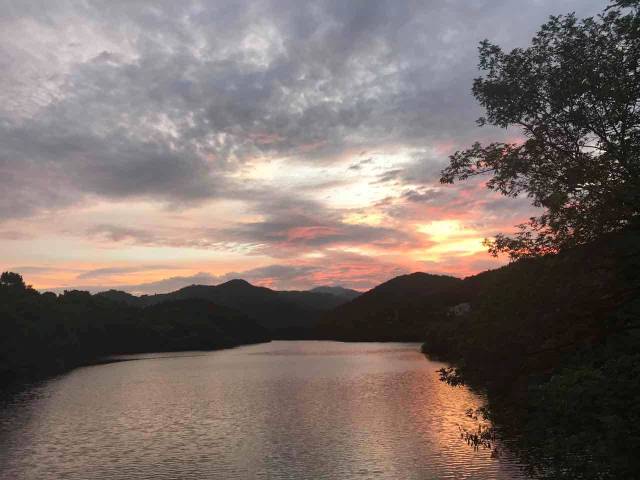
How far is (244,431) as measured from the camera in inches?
2073

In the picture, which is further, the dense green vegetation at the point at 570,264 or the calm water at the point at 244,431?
the calm water at the point at 244,431

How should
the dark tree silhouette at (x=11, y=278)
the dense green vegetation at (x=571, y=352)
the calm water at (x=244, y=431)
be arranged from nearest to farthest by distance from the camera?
the dense green vegetation at (x=571, y=352) → the calm water at (x=244, y=431) → the dark tree silhouette at (x=11, y=278)

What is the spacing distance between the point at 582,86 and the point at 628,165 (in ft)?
16.0

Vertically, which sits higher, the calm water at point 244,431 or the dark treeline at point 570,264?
the dark treeline at point 570,264

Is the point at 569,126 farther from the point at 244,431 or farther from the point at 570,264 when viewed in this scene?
the point at 244,431

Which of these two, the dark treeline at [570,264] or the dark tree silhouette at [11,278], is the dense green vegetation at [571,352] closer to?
the dark treeline at [570,264]

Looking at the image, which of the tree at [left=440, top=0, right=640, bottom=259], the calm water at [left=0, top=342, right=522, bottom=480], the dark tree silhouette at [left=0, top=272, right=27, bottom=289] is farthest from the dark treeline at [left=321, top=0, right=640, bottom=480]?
the dark tree silhouette at [left=0, top=272, right=27, bottom=289]

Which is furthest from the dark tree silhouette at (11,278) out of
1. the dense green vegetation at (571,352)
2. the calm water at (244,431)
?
the dense green vegetation at (571,352)

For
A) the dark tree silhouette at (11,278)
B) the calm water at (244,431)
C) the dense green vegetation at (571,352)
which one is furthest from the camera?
the dark tree silhouette at (11,278)

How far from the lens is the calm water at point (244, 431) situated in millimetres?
38531

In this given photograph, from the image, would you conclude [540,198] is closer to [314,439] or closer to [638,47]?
[638,47]

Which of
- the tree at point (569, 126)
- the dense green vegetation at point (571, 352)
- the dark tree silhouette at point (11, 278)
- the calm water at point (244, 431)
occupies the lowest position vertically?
the calm water at point (244, 431)

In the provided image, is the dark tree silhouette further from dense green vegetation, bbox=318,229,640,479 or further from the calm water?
dense green vegetation, bbox=318,229,640,479

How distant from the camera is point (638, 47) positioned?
75.6 feet
